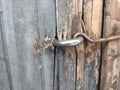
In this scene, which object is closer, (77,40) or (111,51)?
(77,40)

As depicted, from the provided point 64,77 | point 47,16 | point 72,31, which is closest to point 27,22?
point 47,16

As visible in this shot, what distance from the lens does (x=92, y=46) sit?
3.82 ft

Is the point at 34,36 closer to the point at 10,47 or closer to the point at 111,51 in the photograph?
the point at 10,47

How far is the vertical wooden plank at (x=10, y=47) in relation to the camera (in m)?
1.05

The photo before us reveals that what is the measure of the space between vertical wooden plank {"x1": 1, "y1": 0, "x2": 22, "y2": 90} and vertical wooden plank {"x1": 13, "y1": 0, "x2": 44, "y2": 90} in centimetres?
2

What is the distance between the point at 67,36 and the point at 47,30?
84 millimetres

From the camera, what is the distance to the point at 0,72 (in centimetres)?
119

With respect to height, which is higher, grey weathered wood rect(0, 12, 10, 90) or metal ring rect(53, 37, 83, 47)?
metal ring rect(53, 37, 83, 47)

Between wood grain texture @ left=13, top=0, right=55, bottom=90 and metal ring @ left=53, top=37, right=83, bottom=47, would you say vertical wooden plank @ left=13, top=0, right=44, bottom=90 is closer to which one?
wood grain texture @ left=13, top=0, right=55, bottom=90

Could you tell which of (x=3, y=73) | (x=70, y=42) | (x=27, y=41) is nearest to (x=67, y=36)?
(x=70, y=42)

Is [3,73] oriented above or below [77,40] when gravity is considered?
below

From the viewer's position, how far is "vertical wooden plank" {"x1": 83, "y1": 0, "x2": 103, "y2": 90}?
Answer: 1.09 meters

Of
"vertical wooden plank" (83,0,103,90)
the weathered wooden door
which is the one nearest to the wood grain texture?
the weathered wooden door

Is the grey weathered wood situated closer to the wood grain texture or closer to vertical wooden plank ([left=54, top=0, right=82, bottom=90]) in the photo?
the wood grain texture
